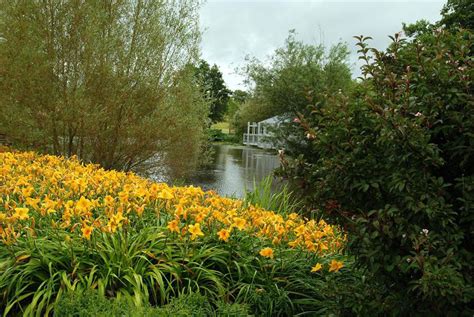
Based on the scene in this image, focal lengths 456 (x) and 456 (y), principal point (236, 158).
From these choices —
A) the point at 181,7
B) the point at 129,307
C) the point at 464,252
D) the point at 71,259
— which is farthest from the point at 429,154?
the point at 181,7

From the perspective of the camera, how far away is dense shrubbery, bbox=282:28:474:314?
2.20 m

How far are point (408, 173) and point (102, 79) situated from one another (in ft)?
25.8

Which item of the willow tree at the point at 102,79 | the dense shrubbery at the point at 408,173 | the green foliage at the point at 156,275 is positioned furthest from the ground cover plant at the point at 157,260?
the willow tree at the point at 102,79

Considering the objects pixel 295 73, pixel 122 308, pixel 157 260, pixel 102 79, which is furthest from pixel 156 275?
pixel 295 73

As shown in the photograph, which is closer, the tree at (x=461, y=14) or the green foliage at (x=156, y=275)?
the green foliage at (x=156, y=275)

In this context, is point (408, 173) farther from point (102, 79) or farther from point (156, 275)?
point (102, 79)

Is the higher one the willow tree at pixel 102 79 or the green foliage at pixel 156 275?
the willow tree at pixel 102 79

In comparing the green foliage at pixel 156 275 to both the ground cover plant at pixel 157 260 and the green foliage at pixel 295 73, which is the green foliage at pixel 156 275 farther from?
the green foliage at pixel 295 73

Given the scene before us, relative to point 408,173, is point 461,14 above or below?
above

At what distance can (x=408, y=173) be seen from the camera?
228cm

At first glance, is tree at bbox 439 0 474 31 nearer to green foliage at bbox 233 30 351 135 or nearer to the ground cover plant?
green foliage at bbox 233 30 351 135

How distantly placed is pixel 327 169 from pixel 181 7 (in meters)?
8.90

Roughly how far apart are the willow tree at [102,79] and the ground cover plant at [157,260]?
223 inches

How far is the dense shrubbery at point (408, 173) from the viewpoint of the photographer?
2197 mm
